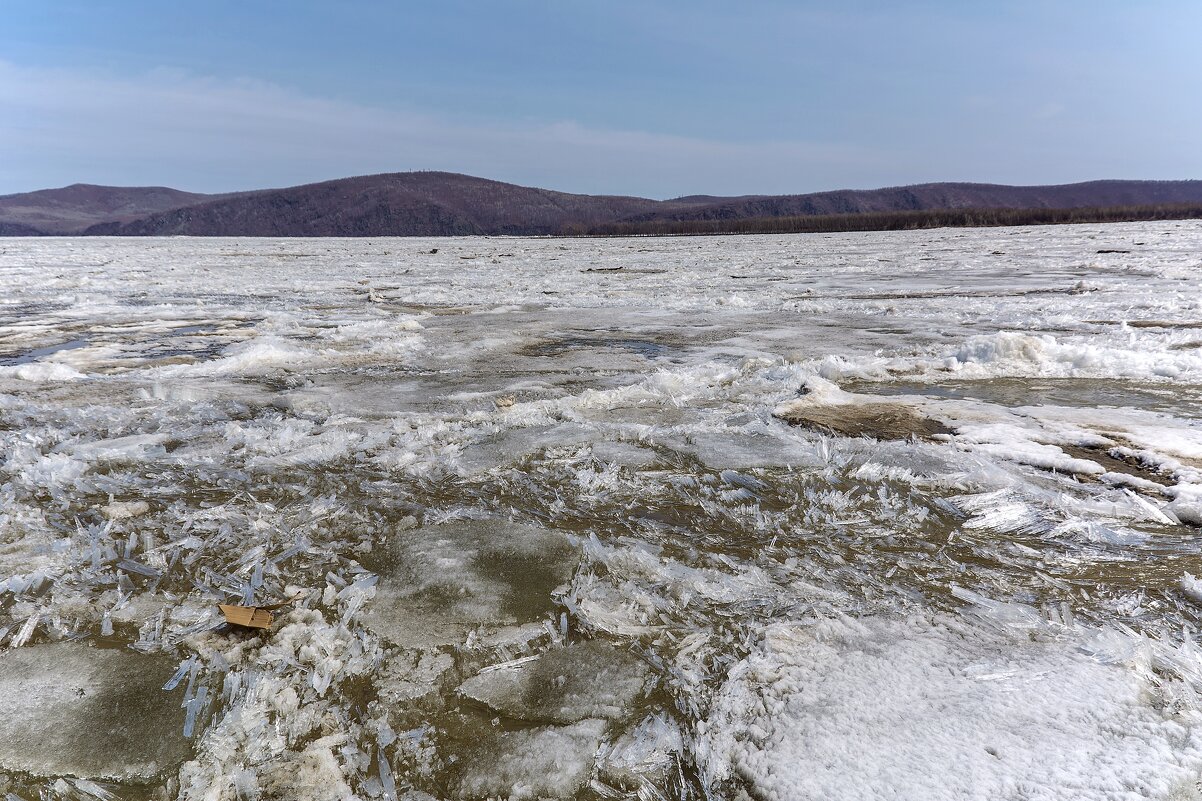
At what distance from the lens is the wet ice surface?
1148mm

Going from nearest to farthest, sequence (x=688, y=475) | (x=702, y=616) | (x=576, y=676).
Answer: (x=576, y=676)
(x=702, y=616)
(x=688, y=475)

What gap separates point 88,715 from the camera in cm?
127

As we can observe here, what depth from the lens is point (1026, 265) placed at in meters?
12.8

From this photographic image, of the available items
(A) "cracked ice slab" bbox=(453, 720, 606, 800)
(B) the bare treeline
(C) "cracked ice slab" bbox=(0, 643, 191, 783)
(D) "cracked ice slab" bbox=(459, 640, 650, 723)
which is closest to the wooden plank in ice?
(C) "cracked ice slab" bbox=(0, 643, 191, 783)

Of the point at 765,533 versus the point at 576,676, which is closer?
the point at 576,676

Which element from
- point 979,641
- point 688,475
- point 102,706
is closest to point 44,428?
point 102,706

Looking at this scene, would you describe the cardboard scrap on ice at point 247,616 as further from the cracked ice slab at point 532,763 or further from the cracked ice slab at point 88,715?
the cracked ice slab at point 532,763

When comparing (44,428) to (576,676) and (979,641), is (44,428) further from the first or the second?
(979,641)

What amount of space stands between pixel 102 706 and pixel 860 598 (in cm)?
175

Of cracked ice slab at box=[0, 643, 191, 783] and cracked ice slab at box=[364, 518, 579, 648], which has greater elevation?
cracked ice slab at box=[0, 643, 191, 783]

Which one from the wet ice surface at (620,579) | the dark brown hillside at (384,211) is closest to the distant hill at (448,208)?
the dark brown hillside at (384,211)

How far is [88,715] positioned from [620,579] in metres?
1.21

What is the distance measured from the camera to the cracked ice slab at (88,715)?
1.15 meters

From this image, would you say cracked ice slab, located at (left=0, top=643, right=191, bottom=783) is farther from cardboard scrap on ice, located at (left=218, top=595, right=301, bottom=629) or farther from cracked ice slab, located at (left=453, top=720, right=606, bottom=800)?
cracked ice slab, located at (left=453, top=720, right=606, bottom=800)
